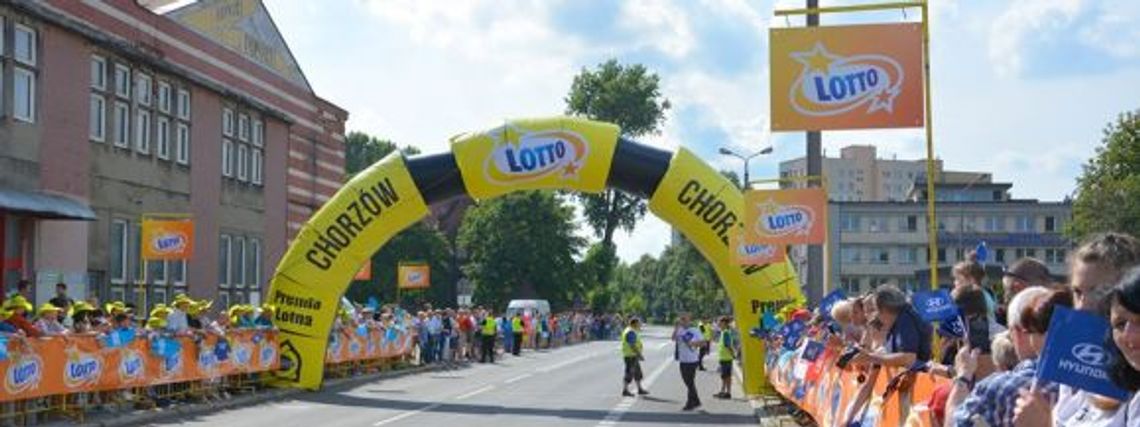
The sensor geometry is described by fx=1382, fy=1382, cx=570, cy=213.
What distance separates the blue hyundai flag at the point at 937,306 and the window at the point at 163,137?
1030 inches

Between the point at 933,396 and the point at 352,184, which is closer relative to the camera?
the point at 933,396

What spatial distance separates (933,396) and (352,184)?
62.6ft

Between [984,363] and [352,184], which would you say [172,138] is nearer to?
[352,184]

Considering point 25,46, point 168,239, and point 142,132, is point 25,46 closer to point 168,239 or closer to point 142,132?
point 168,239

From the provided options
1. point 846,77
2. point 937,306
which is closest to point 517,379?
point 846,77

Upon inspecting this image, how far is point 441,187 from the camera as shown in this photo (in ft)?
82.9

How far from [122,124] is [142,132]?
0.98 meters

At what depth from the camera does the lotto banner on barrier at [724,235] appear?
80.0 feet

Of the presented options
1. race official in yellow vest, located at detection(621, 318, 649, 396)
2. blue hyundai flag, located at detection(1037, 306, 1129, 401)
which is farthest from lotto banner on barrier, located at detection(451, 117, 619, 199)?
blue hyundai flag, located at detection(1037, 306, 1129, 401)

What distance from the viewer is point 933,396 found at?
721 cm

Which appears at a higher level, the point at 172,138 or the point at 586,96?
the point at 586,96

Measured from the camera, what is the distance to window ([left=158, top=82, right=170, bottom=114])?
104 feet

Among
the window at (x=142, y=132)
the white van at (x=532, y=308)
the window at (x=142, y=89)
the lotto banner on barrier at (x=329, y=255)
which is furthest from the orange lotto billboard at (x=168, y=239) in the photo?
the white van at (x=532, y=308)

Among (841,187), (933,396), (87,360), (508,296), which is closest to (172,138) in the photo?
(87,360)
